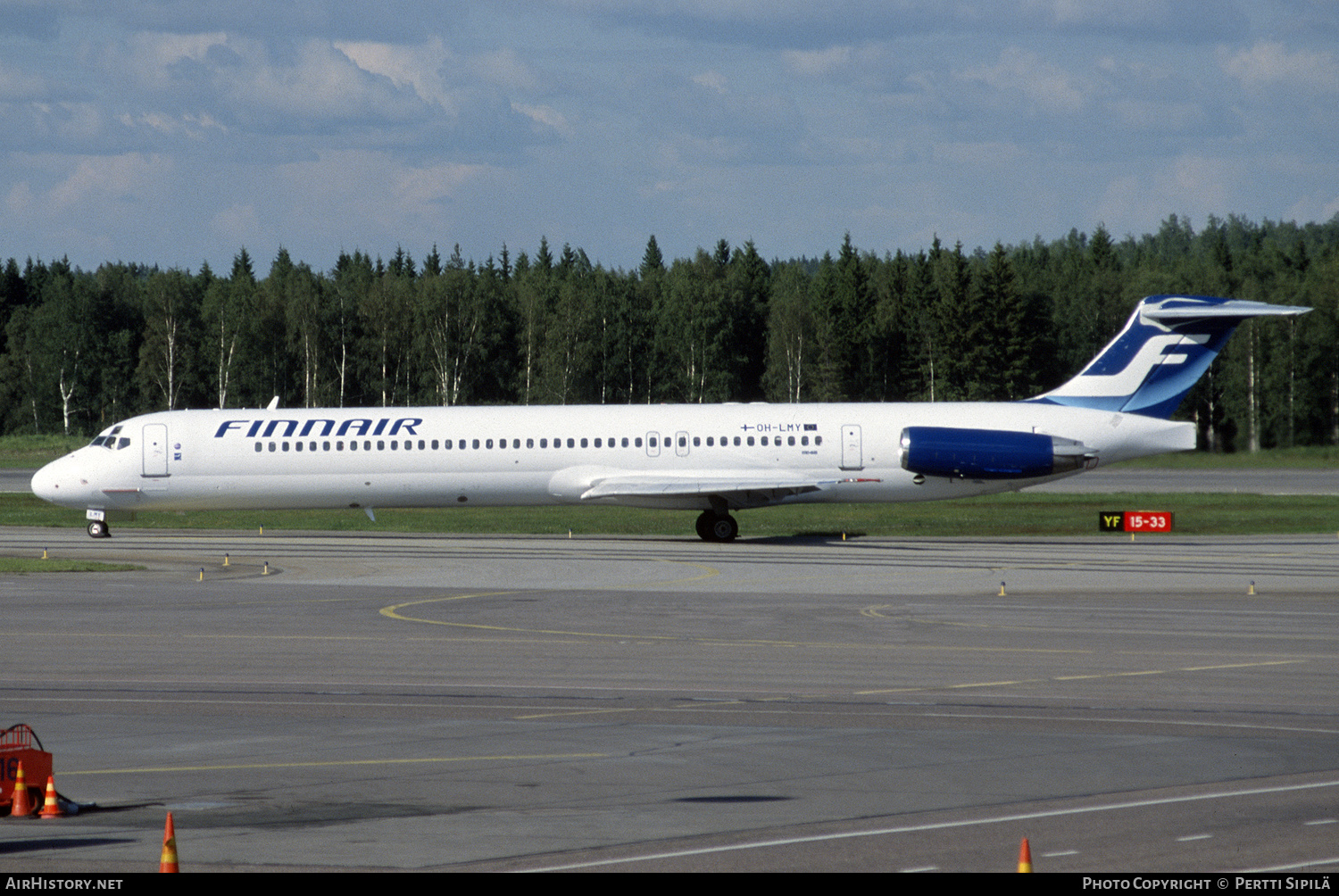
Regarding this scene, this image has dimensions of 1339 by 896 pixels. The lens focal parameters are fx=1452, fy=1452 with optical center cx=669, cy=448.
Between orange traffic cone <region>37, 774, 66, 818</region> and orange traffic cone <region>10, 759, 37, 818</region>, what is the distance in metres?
0.11

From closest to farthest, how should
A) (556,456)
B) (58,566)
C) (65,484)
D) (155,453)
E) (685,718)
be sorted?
(685,718) < (58,566) < (556,456) < (155,453) < (65,484)

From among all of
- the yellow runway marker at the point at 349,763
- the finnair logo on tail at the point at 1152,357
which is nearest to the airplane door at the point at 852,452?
the finnair logo on tail at the point at 1152,357

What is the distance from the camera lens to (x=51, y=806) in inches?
468

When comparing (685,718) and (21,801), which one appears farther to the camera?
(685,718)

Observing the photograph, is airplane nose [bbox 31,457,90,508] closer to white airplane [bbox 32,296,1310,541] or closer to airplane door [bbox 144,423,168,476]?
white airplane [bbox 32,296,1310,541]

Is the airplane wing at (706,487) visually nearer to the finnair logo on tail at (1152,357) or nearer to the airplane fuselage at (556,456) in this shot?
the airplane fuselage at (556,456)

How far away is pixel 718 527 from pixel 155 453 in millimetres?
16610

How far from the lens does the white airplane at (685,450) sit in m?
40.8

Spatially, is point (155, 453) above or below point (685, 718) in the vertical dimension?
above

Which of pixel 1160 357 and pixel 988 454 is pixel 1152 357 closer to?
pixel 1160 357

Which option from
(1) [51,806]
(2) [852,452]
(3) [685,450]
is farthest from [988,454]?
(1) [51,806]

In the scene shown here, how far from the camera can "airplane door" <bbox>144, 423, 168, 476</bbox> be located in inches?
1673

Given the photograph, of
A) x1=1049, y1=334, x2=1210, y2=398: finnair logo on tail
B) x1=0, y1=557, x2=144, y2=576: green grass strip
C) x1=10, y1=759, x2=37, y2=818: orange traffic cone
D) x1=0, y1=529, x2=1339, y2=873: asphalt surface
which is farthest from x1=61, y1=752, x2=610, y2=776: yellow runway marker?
x1=1049, y1=334, x2=1210, y2=398: finnair logo on tail

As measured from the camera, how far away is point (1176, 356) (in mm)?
41156
